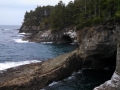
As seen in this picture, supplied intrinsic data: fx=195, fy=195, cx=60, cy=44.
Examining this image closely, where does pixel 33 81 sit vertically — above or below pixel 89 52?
below

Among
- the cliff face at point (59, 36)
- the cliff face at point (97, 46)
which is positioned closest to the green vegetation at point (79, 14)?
the cliff face at point (97, 46)

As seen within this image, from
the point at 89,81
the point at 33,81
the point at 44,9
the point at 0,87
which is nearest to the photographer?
the point at 0,87

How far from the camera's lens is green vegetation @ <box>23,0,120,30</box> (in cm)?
3556

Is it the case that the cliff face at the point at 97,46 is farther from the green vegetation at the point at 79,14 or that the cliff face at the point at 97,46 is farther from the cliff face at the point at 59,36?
the cliff face at the point at 59,36

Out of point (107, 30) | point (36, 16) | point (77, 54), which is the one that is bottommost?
point (77, 54)

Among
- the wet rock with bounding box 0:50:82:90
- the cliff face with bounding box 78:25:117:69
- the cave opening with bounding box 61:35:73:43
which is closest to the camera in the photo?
the wet rock with bounding box 0:50:82:90

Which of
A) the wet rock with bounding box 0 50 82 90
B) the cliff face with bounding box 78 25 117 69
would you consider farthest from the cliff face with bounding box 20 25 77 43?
the wet rock with bounding box 0 50 82 90

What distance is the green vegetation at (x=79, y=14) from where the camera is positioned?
35559mm

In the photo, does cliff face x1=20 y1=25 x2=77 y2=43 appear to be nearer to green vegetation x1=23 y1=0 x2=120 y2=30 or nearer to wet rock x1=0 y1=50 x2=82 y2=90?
green vegetation x1=23 y1=0 x2=120 y2=30

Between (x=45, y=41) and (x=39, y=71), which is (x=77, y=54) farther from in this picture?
(x=45, y=41)

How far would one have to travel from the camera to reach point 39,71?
31.5 metres

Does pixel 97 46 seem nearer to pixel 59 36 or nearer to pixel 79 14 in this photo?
pixel 79 14

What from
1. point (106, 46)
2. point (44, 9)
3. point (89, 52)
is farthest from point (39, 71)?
point (44, 9)

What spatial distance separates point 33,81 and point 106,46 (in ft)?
47.4
